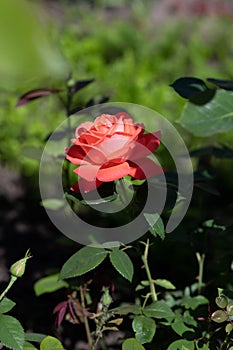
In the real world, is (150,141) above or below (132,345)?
above

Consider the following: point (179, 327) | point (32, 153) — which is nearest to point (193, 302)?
point (179, 327)

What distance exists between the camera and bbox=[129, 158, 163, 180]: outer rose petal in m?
0.86

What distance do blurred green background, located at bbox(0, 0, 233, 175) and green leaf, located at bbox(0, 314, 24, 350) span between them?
655mm

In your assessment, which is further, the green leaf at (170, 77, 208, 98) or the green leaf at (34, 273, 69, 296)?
the green leaf at (34, 273, 69, 296)

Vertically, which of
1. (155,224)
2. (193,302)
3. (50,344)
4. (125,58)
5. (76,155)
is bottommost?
(125,58)

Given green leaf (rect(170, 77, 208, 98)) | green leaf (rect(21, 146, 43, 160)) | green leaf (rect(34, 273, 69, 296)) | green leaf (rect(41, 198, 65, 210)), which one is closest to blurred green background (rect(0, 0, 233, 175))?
green leaf (rect(21, 146, 43, 160))

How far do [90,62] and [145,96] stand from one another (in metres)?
0.64

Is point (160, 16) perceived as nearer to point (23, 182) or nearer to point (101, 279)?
point (23, 182)

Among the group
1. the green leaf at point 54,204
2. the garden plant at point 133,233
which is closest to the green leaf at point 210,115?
the garden plant at point 133,233

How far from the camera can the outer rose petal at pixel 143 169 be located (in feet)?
2.81

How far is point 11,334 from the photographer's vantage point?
2.64ft

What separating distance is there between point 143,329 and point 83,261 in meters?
0.15

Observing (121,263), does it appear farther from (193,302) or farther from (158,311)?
(193,302)

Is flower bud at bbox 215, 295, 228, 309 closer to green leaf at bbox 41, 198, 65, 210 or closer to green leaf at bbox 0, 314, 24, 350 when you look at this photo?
green leaf at bbox 0, 314, 24, 350
